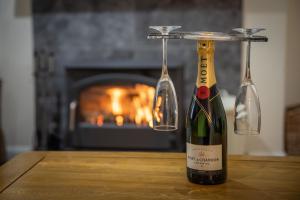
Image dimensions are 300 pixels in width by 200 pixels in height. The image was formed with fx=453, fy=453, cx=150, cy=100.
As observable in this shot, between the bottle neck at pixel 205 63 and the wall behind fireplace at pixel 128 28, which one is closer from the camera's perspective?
the bottle neck at pixel 205 63

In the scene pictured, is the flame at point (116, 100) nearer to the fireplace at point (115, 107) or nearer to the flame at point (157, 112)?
the fireplace at point (115, 107)

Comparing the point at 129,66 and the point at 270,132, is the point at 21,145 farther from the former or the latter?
A: the point at 270,132

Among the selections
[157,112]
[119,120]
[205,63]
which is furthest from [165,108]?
[119,120]

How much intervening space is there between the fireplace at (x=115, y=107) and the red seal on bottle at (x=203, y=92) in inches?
73.2

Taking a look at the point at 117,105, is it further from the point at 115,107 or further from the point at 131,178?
the point at 131,178

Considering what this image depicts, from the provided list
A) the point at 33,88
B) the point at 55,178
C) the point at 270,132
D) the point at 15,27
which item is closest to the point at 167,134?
the point at 270,132

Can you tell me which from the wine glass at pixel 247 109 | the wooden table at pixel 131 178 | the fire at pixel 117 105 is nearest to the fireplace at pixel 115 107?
the fire at pixel 117 105

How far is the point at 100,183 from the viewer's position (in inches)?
37.1

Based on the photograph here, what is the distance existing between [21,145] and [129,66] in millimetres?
968

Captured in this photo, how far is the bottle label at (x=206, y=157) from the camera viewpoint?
912 mm

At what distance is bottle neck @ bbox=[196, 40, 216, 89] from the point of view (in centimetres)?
91

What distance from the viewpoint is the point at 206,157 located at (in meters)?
0.91

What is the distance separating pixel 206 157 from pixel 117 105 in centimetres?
205

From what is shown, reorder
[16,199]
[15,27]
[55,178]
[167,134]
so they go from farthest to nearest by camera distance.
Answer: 1. [15,27]
2. [167,134]
3. [55,178]
4. [16,199]
